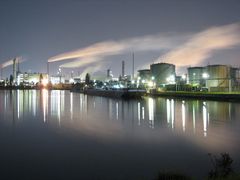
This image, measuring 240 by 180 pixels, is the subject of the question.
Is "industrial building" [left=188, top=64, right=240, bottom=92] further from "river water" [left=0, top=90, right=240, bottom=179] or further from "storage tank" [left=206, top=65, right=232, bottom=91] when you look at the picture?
"river water" [left=0, top=90, right=240, bottom=179]

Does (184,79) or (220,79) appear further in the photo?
(184,79)

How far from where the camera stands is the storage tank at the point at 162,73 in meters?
70.4

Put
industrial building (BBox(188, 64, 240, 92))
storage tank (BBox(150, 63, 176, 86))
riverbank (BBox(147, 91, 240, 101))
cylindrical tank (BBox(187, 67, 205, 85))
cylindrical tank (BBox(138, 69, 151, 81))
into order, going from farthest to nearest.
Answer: cylindrical tank (BBox(138, 69, 151, 81)) → storage tank (BBox(150, 63, 176, 86)) → cylindrical tank (BBox(187, 67, 205, 85)) → industrial building (BBox(188, 64, 240, 92)) → riverbank (BBox(147, 91, 240, 101))

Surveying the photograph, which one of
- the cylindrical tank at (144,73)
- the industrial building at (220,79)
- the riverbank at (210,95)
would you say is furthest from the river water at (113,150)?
the cylindrical tank at (144,73)

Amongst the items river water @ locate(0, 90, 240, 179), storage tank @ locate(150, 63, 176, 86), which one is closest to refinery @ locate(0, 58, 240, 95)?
storage tank @ locate(150, 63, 176, 86)

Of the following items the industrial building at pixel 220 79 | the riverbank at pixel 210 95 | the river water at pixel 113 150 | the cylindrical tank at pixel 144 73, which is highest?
the cylindrical tank at pixel 144 73

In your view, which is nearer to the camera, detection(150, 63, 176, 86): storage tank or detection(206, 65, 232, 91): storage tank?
detection(206, 65, 232, 91): storage tank

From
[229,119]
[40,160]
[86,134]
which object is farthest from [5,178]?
[229,119]

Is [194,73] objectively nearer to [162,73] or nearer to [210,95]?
[162,73]

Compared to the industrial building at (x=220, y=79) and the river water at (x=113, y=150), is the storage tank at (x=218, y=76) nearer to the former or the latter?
the industrial building at (x=220, y=79)

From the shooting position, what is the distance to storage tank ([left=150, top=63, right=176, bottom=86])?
70.4 m

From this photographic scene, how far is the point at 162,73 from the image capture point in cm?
7088

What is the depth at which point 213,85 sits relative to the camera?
47656 millimetres

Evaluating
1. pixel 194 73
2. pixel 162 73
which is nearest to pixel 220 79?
pixel 194 73
